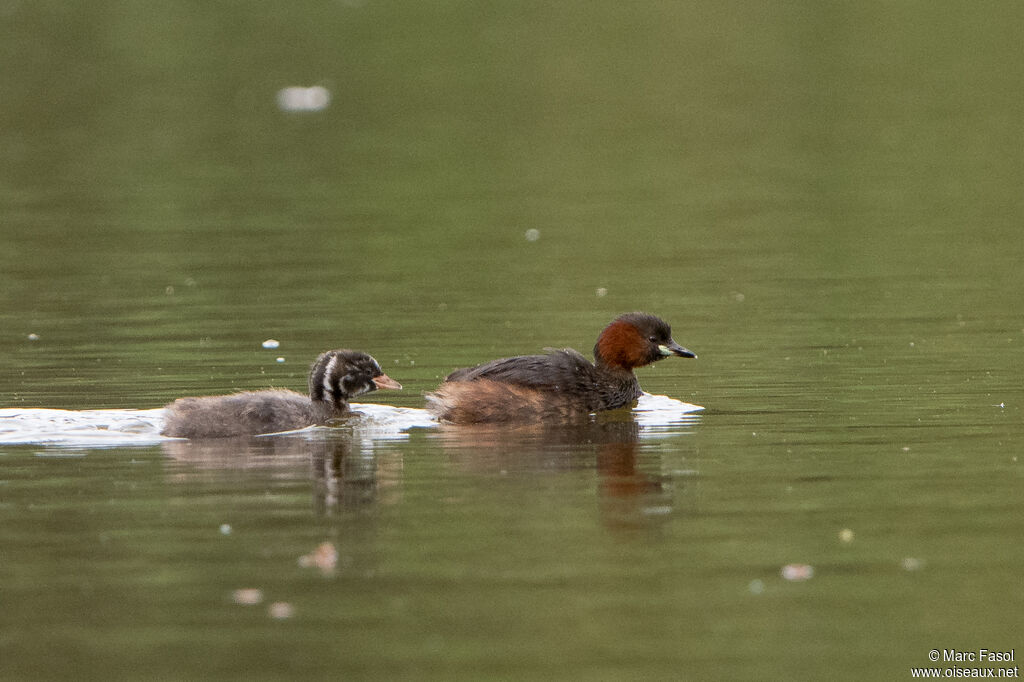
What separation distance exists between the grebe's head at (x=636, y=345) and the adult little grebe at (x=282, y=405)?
5.79 feet

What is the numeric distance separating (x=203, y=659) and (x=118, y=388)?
627cm

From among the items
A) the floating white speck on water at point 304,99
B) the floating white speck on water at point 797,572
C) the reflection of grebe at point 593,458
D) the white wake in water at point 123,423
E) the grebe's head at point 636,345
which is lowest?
the floating white speck on water at point 797,572

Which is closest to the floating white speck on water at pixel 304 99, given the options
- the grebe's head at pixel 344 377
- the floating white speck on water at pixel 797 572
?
the grebe's head at pixel 344 377

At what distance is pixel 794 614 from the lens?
24.6ft

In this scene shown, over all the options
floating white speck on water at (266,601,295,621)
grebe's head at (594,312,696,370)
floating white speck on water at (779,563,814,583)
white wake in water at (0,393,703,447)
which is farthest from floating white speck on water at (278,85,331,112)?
floating white speck on water at (266,601,295,621)

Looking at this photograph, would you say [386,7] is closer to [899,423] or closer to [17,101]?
[17,101]

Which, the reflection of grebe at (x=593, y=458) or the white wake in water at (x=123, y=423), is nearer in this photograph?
the reflection of grebe at (x=593, y=458)

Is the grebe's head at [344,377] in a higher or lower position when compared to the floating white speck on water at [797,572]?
higher

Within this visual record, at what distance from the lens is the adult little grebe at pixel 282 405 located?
38.1 feet

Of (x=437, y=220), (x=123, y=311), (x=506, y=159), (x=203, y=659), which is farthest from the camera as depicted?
(x=506, y=159)

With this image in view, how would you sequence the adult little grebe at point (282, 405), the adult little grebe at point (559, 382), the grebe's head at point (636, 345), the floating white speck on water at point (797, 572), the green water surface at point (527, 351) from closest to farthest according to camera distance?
the green water surface at point (527, 351)
the floating white speck on water at point (797, 572)
the adult little grebe at point (282, 405)
the adult little grebe at point (559, 382)
the grebe's head at point (636, 345)

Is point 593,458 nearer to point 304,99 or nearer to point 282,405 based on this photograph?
point 282,405

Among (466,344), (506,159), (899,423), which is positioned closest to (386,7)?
(506,159)

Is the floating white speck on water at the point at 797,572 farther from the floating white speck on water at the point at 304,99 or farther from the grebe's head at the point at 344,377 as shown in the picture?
the floating white speck on water at the point at 304,99
